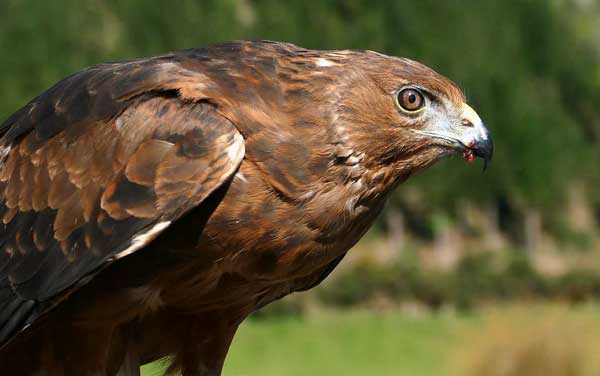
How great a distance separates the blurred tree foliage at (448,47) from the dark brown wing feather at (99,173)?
2037cm

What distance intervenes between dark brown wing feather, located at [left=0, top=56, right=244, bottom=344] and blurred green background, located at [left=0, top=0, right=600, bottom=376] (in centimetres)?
1301

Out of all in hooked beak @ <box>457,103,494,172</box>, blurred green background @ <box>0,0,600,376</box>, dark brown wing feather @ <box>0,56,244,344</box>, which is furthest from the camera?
blurred green background @ <box>0,0,600,376</box>

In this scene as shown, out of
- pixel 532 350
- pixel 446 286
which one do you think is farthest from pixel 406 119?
pixel 446 286

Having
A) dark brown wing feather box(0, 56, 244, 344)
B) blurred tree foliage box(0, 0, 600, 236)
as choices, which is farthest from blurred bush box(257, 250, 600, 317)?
dark brown wing feather box(0, 56, 244, 344)

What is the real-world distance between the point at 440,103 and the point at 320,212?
63 cm

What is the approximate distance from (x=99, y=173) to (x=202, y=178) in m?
0.48

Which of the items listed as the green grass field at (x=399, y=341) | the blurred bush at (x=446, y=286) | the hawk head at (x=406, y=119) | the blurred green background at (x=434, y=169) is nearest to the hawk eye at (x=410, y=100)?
the hawk head at (x=406, y=119)

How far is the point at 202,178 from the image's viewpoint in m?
3.89

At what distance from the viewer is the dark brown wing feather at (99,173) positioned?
155 inches

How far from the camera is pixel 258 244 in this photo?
397 cm

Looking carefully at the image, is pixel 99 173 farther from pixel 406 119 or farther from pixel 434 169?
pixel 434 169

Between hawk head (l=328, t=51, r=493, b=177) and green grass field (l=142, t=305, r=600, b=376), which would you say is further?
green grass field (l=142, t=305, r=600, b=376)

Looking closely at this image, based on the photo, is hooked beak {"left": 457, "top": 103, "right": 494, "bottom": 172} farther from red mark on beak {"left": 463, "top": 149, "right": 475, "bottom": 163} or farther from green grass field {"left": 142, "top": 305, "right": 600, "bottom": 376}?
green grass field {"left": 142, "top": 305, "right": 600, "bottom": 376}

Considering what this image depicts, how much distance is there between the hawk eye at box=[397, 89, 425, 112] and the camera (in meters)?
4.05
